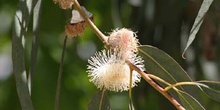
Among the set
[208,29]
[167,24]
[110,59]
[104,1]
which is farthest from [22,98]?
[104,1]

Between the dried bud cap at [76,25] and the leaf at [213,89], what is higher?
the dried bud cap at [76,25]

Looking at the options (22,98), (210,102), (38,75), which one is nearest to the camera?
(22,98)

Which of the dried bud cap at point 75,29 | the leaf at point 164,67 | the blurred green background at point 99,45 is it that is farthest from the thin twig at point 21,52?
the blurred green background at point 99,45

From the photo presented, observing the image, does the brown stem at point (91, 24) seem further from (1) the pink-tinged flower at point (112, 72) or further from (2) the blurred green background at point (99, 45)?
(2) the blurred green background at point (99, 45)

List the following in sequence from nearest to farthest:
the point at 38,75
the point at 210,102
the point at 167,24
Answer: the point at 167,24 < the point at 210,102 < the point at 38,75

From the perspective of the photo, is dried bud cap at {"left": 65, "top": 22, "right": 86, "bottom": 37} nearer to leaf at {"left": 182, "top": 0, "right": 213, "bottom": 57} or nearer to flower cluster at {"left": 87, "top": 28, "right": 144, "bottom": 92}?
flower cluster at {"left": 87, "top": 28, "right": 144, "bottom": 92}

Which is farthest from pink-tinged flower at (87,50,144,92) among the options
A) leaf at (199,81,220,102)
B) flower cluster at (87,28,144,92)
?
leaf at (199,81,220,102)

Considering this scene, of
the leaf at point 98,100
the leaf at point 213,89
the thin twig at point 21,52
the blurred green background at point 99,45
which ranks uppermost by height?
the thin twig at point 21,52

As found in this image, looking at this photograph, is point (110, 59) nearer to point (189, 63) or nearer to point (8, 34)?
point (189, 63)
